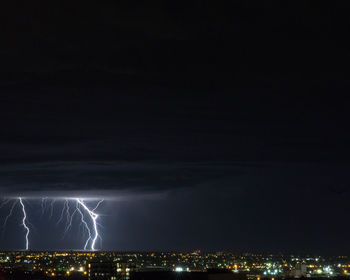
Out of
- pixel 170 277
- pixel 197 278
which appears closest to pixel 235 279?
pixel 197 278

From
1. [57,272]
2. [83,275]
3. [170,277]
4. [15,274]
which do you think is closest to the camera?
[170,277]

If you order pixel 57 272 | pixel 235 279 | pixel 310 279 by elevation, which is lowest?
pixel 235 279

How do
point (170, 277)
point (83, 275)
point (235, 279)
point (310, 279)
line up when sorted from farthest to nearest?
point (83, 275), point (310, 279), point (170, 277), point (235, 279)

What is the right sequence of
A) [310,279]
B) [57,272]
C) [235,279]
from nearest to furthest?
[235,279] < [310,279] < [57,272]

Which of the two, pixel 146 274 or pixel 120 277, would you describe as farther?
pixel 120 277

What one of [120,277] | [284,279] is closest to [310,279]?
[284,279]

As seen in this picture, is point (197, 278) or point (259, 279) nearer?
point (197, 278)

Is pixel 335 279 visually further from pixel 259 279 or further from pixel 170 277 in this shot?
pixel 170 277

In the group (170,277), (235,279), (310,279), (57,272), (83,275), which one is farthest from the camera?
(57,272)

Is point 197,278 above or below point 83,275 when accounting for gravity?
below

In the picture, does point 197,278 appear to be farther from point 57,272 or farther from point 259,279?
point 57,272
